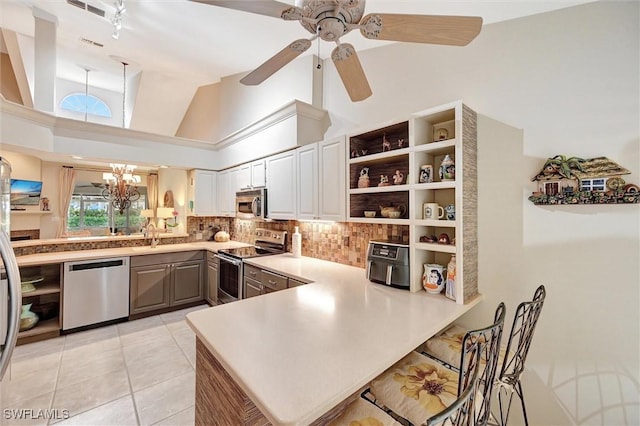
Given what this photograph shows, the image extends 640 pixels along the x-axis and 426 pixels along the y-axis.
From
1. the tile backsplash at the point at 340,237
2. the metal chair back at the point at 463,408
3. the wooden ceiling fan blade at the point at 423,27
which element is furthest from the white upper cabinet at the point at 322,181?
the metal chair back at the point at 463,408

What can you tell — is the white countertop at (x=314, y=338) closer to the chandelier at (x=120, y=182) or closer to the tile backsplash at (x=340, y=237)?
the tile backsplash at (x=340, y=237)

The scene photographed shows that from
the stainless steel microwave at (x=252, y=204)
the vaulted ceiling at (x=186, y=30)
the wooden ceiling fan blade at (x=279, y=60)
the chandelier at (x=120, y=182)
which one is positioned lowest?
the stainless steel microwave at (x=252, y=204)

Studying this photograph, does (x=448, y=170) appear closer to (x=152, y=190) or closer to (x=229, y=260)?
(x=229, y=260)

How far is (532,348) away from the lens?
165cm

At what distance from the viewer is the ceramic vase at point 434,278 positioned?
1.83 metres

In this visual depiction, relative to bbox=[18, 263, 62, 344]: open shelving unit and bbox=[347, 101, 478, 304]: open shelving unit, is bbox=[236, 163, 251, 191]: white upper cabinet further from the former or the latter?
bbox=[18, 263, 62, 344]: open shelving unit

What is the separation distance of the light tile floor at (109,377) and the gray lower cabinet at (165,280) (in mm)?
444

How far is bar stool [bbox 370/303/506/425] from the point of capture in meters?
1.00

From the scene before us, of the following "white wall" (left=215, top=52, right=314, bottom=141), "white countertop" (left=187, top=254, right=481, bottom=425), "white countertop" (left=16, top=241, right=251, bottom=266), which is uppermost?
"white wall" (left=215, top=52, right=314, bottom=141)

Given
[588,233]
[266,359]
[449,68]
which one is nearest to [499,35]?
[449,68]

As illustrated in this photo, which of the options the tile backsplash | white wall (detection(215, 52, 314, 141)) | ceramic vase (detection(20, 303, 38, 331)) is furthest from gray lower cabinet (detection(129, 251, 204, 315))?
white wall (detection(215, 52, 314, 141))

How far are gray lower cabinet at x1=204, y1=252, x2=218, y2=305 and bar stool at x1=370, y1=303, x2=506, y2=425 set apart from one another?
118 inches

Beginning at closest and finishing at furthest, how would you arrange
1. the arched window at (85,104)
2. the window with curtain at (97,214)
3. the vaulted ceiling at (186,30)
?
the vaulted ceiling at (186,30) < the window with curtain at (97,214) < the arched window at (85,104)

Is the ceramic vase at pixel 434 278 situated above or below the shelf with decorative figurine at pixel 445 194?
below
